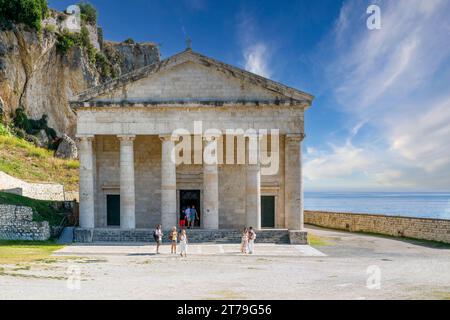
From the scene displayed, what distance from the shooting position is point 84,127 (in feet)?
92.0

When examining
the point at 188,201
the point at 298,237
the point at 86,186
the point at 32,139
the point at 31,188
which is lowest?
the point at 298,237

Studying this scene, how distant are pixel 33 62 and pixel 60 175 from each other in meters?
14.2

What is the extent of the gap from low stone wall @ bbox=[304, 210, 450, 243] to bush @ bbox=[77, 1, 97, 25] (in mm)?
43227

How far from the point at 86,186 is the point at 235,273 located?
1429 cm

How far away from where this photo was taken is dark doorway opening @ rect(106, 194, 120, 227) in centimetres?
3106

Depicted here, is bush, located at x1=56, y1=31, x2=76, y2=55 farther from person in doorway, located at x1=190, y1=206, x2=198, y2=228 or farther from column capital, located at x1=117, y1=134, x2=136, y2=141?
person in doorway, located at x1=190, y1=206, x2=198, y2=228

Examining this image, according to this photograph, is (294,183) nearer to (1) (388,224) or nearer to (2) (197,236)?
(2) (197,236)

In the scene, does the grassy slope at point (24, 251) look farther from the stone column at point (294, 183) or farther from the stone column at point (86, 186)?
the stone column at point (294, 183)

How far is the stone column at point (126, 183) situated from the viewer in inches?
1111

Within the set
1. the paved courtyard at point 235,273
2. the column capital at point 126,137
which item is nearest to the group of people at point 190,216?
the paved courtyard at point 235,273

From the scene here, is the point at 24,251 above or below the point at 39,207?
below

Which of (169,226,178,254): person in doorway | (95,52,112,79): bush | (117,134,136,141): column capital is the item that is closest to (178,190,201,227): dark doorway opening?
(117,134,136,141): column capital

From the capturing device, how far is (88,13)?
7056 centimetres

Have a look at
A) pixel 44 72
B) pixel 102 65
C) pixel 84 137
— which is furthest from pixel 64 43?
pixel 84 137
